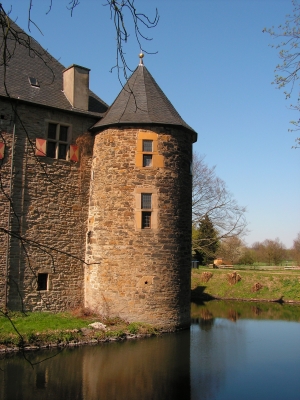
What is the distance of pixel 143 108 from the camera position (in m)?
12.8

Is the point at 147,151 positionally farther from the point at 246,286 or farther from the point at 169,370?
the point at 246,286

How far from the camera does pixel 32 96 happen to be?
12.3 metres

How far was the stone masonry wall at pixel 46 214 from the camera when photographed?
11680 mm

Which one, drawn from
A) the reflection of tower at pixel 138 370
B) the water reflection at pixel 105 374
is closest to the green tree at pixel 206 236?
the reflection of tower at pixel 138 370

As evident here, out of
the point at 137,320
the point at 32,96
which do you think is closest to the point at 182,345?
the point at 137,320

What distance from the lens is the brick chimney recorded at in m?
13.2

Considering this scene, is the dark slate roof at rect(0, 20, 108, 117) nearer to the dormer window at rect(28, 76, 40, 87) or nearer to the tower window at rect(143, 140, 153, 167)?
the dormer window at rect(28, 76, 40, 87)

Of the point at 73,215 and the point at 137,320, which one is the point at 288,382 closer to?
the point at 137,320

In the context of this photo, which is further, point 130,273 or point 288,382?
point 130,273

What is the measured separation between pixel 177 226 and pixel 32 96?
5.72 m

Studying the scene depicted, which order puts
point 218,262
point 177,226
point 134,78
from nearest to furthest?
1. point 177,226
2. point 134,78
3. point 218,262

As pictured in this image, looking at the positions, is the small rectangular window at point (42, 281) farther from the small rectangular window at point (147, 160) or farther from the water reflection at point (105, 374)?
the small rectangular window at point (147, 160)

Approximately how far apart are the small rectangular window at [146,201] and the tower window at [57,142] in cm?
278

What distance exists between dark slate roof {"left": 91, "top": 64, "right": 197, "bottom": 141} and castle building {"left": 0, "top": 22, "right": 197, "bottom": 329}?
5cm
